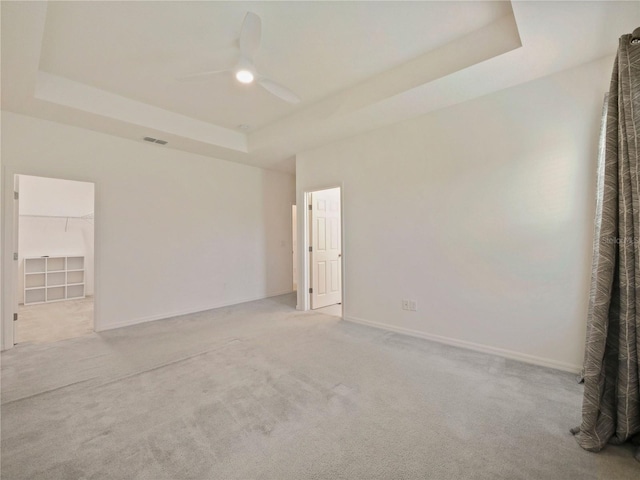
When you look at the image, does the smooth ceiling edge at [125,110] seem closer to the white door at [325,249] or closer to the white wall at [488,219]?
the white door at [325,249]

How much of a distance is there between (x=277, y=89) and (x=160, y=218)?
293 centimetres

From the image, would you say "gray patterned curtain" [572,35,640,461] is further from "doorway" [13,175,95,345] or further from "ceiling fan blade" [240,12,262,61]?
"doorway" [13,175,95,345]

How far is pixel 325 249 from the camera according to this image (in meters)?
5.11

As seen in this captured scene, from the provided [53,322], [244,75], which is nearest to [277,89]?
[244,75]

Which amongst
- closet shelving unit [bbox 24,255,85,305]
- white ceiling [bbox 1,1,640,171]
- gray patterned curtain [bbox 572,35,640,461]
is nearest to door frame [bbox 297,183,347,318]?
white ceiling [bbox 1,1,640,171]

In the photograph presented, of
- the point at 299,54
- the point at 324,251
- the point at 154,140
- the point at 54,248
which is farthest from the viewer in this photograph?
the point at 54,248

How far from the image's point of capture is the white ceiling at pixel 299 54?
210cm

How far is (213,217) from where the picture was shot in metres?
5.06

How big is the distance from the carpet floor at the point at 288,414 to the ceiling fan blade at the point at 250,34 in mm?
2722

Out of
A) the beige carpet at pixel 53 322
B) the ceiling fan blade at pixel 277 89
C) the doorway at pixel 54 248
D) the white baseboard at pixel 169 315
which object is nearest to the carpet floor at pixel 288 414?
the beige carpet at pixel 53 322

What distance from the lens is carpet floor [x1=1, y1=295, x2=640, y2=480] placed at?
151 cm

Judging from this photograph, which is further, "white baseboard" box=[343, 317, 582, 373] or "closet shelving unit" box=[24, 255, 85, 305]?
"closet shelving unit" box=[24, 255, 85, 305]

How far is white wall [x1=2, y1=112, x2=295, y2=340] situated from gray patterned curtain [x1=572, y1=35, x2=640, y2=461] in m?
4.85

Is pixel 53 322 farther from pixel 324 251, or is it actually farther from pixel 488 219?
pixel 488 219
